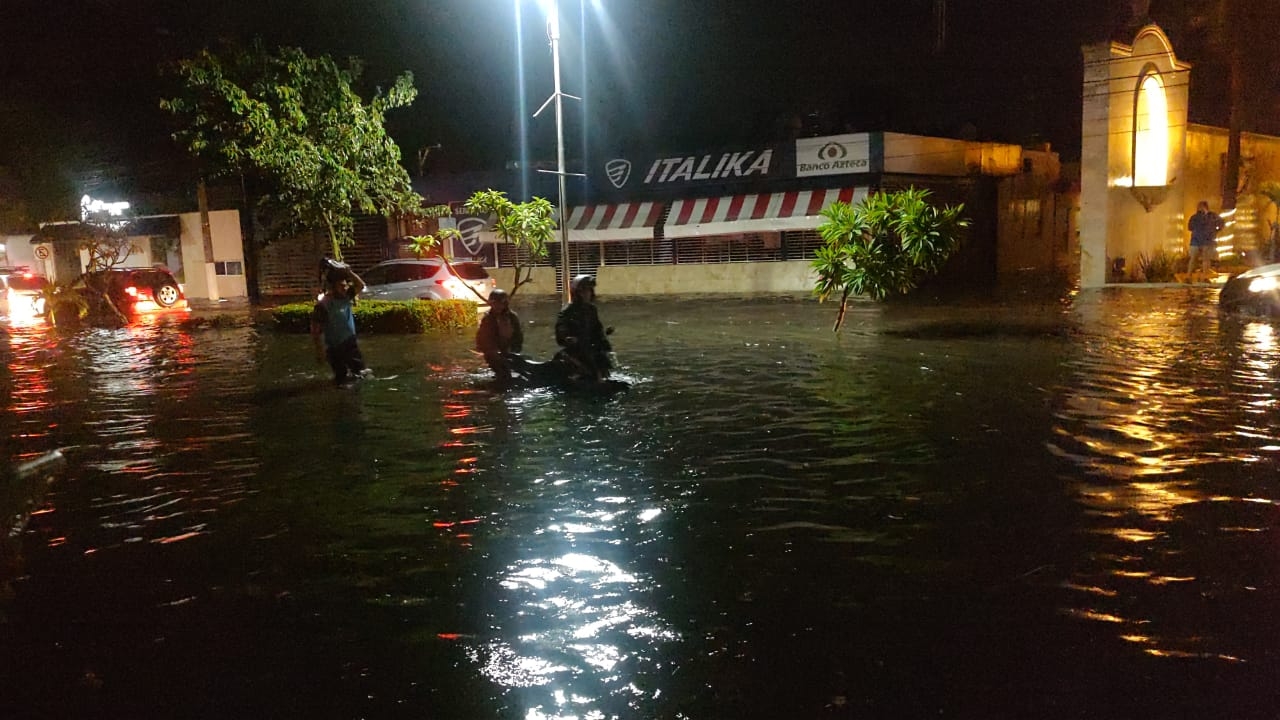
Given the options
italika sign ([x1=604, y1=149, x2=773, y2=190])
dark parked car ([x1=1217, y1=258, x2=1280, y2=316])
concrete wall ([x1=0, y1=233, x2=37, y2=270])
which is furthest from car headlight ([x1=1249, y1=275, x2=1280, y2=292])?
concrete wall ([x1=0, y1=233, x2=37, y2=270])

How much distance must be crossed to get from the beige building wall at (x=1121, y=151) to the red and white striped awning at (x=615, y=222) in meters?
12.4

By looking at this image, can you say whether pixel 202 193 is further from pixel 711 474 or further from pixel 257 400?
pixel 711 474

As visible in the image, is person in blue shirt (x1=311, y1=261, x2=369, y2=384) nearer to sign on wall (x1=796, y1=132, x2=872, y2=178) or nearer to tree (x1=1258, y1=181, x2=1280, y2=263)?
sign on wall (x1=796, y1=132, x2=872, y2=178)

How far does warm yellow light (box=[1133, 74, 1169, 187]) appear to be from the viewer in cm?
2452

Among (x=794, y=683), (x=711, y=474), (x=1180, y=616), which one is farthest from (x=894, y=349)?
(x=794, y=683)

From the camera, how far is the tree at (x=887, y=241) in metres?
15.0

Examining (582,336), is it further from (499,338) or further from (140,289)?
(140,289)

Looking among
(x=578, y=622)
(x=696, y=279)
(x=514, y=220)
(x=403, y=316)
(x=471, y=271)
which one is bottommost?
(x=578, y=622)

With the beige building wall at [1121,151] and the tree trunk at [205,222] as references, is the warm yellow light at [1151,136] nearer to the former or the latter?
the beige building wall at [1121,151]

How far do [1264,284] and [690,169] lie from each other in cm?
1675

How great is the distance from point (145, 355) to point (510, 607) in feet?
46.9

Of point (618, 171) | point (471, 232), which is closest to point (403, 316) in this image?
point (618, 171)

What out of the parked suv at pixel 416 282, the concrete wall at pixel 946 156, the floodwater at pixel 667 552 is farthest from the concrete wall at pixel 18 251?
the floodwater at pixel 667 552

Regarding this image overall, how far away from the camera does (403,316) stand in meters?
19.3
